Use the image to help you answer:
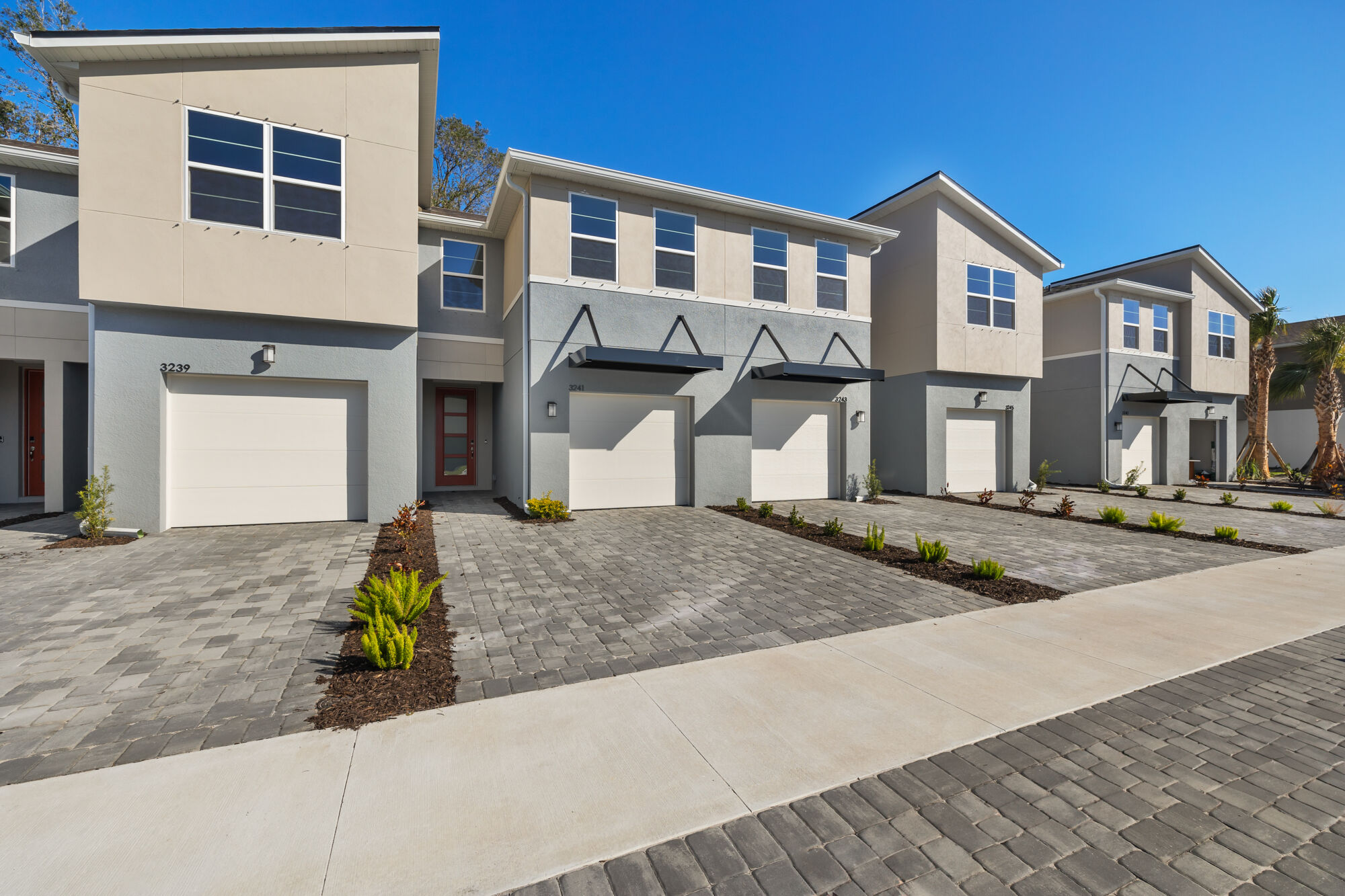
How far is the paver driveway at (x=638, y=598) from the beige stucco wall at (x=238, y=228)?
176 inches

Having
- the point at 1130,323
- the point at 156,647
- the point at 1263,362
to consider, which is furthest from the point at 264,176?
the point at 1263,362

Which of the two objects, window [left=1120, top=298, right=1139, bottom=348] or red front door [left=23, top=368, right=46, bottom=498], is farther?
window [left=1120, top=298, right=1139, bottom=348]

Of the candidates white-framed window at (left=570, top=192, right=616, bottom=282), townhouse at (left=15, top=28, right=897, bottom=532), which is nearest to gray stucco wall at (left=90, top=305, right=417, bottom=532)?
townhouse at (left=15, top=28, right=897, bottom=532)

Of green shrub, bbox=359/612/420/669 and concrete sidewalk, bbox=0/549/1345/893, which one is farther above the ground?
green shrub, bbox=359/612/420/669

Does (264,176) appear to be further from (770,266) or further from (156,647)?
(770,266)

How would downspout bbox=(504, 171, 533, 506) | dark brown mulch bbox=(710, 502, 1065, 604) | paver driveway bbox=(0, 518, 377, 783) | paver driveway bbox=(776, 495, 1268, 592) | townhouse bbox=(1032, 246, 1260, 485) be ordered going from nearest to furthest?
paver driveway bbox=(0, 518, 377, 783), dark brown mulch bbox=(710, 502, 1065, 604), paver driveway bbox=(776, 495, 1268, 592), downspout bbox=(504, 171, 533, 506), townhouse bbox=(1032, 246, 1260, 485)

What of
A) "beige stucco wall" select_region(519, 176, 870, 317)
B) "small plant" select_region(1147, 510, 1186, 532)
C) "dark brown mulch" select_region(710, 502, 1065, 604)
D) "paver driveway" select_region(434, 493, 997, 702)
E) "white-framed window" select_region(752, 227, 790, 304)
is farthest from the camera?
"white-framed window" select_region(752, 227, 790, 304)

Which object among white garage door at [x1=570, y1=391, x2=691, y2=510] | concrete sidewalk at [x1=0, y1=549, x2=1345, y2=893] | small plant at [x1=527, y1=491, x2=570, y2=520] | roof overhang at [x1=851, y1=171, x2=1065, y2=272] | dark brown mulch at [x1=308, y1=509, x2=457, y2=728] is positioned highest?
roof overhang at [x1=851, y1=171, x2=1065, y2=272]

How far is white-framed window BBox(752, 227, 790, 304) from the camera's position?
12.3 m

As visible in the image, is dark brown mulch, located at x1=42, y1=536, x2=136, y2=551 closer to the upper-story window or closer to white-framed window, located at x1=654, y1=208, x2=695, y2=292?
white-framed window, located at x1=654, y1=208, x2=695, y2=292

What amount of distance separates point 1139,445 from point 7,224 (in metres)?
28.7

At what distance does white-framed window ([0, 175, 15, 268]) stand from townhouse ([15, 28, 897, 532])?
0.22 meters

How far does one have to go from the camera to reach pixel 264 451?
912 cm

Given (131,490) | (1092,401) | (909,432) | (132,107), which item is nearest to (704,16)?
(132,107)
